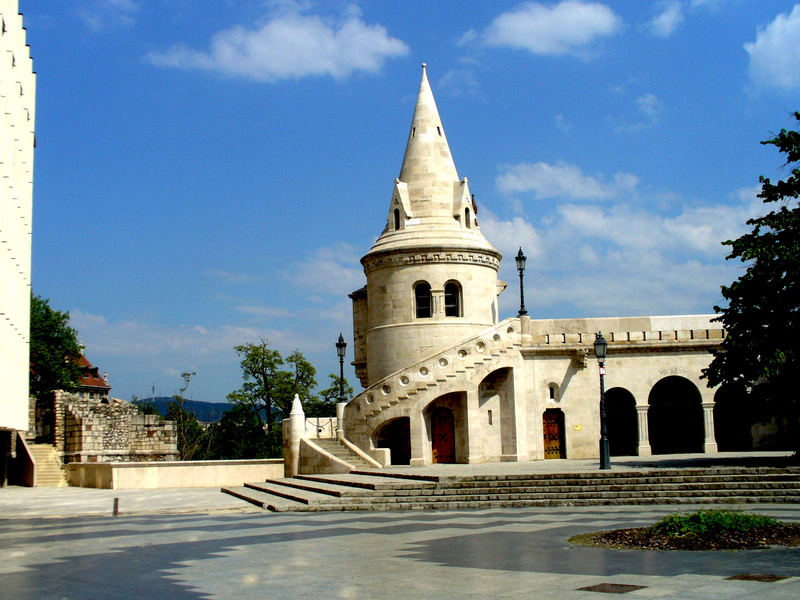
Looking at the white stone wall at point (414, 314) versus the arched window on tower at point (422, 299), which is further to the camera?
the arched window on tower at point (422, 299)

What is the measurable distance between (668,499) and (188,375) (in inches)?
2039

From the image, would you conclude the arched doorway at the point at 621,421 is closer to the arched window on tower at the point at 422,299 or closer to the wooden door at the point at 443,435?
the wooden door at the point at 443,435

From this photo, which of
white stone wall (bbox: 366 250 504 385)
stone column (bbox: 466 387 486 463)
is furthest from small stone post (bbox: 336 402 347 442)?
stone column (bbox: 466 387 486 463)

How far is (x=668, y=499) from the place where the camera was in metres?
19.7

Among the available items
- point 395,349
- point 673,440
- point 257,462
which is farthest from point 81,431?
point 673,440

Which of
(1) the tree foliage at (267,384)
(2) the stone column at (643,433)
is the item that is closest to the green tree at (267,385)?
(1) the tree foliage at (267,384)

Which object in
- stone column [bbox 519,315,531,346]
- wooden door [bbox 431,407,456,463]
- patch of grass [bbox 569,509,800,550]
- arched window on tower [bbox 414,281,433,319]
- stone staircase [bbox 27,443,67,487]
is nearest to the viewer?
patch of grass [bbox 569,509,800,550]

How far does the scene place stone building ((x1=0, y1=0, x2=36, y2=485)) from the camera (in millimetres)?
25406

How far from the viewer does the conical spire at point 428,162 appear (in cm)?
3819

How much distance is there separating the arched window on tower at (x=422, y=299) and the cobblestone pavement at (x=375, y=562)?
1939 centimetres

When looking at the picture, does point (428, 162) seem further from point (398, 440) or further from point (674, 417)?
point (674, 417)

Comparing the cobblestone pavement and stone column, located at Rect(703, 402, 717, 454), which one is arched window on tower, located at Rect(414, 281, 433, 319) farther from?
the cobblestone pavement

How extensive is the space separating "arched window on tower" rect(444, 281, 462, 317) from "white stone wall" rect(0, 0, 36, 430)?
1572cm

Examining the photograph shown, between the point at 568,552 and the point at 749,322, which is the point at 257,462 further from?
the point at 568,552
